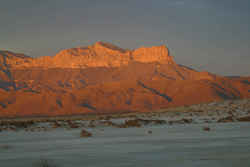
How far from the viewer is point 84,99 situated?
121 metres

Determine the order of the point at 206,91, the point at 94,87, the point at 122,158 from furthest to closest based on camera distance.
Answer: the point at 94,87
the point at 206,91
the point at 122,158

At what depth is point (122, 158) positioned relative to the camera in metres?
8.38

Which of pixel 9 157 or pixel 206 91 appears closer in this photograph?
pixel 9 157

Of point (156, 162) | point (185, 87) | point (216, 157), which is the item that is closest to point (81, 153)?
point (156, 162)

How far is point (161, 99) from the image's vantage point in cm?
11550

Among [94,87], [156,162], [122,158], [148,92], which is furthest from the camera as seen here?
[94,87]

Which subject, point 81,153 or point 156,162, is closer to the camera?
point 156,162

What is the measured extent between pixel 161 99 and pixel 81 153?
10670 centimetres

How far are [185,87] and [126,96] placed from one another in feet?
61.7

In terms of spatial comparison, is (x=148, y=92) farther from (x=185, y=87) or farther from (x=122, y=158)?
(x=122, y=158)

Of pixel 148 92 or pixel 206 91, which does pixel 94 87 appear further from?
pixel 206 91

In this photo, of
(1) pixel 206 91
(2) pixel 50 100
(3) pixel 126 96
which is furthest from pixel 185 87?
(2) pixel 50 100

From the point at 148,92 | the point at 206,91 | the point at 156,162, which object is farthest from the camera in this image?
the point at 148,92

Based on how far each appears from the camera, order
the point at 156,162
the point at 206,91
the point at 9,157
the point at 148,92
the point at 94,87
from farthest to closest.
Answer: the point at 94,87
the point at 148,92
the point at 206,91
the point at 9,157
the point at 156,162
